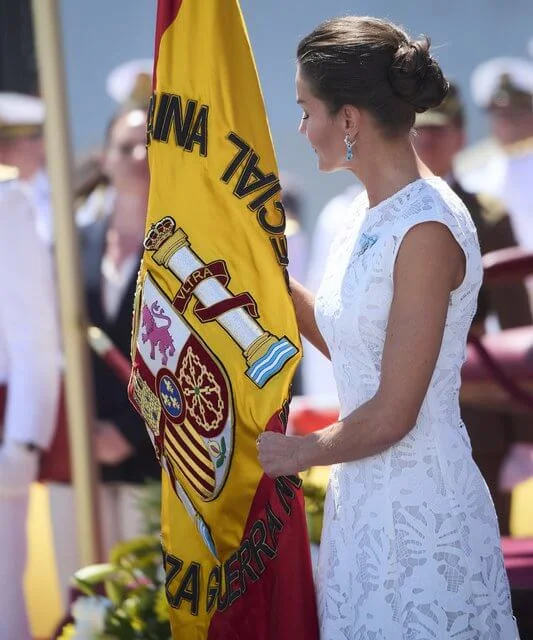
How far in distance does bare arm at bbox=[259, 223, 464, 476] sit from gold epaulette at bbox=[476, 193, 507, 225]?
1610 mm

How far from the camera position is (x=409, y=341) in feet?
5.73

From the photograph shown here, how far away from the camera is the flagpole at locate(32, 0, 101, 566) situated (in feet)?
11.0

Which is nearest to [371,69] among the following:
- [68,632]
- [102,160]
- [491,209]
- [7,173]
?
[68,632]

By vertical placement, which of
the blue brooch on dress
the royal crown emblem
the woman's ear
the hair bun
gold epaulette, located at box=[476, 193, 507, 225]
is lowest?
the blue brooch on dress

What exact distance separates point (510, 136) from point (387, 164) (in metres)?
Result: 1.62

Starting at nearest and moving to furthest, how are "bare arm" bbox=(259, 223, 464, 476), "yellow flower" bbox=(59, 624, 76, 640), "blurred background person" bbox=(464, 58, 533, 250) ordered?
1. "bare arm" bbox=(259, 223, 464, 476)
2. "yellow flower" bbox=(59, 624, 76, 640)
3. "blurred background person" bbox=(464, 58, 533, 250)

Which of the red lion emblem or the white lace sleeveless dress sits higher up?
the red lion emblem

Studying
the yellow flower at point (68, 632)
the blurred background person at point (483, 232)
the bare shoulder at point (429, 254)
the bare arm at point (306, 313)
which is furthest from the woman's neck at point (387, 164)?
the blurred background person at point (483, 232)

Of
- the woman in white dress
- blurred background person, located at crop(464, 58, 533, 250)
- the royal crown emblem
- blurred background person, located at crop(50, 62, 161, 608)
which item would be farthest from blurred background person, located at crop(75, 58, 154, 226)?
the woman in white dress

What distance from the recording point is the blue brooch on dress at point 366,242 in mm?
1854

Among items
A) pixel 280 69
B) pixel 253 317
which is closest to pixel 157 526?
pixel 253 317

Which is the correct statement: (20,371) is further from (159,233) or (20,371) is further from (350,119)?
(350,119)

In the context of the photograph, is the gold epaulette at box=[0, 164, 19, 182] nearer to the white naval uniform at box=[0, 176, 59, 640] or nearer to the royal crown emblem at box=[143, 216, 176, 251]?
the white naval uniform at box=[0, 176, 59, 640]

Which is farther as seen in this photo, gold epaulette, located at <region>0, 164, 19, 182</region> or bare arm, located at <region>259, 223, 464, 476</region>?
gold epaulette, located at <region>0, 164, 19, 182</region>
